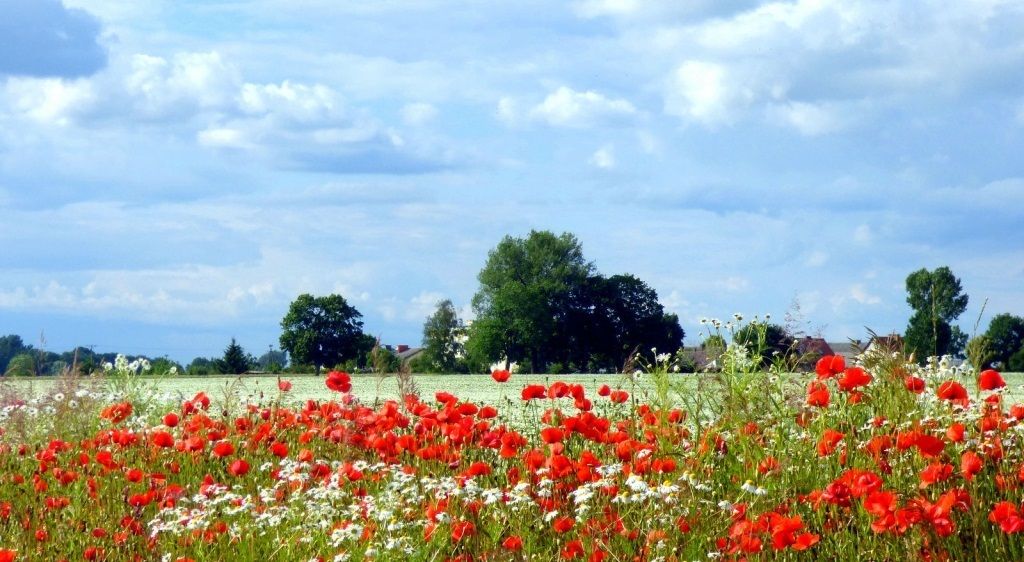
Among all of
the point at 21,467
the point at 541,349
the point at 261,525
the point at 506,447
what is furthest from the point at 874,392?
the point at 541,349

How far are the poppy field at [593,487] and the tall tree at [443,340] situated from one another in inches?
2833

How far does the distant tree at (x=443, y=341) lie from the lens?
81.4 metres

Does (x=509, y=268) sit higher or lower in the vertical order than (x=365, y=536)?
higher

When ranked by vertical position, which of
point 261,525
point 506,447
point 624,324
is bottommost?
point 261,525

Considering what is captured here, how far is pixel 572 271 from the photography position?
69.4m

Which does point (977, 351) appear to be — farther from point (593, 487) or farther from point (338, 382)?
point (338, 382)

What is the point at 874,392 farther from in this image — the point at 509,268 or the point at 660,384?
the point at 509,268

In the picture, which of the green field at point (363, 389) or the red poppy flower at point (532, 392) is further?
the green field at point (363, 389)

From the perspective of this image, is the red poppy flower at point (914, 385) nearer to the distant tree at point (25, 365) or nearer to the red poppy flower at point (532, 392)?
the red poppy flower at point (532, 392)

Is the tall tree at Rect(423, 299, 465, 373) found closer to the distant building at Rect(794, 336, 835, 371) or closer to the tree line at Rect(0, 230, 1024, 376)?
the tree line at Rect(0, 230, 1024, 376)

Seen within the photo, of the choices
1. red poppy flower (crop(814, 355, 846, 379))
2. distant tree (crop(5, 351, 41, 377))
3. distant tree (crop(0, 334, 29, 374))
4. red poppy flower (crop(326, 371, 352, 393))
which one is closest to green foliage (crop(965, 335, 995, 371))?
red poppy flower (crop(814, 355, 846, 379))

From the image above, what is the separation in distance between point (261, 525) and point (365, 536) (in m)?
0.82

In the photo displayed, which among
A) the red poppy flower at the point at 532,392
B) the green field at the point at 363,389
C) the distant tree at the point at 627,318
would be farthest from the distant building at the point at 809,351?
the distant tree at the point at 627,318

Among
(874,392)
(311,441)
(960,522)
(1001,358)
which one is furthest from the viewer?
(1001,358)
